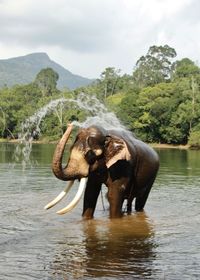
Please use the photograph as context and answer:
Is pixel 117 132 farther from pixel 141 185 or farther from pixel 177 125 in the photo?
pixel 177 125

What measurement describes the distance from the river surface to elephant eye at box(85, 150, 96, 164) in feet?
5.04

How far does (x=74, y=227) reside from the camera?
13109 mm

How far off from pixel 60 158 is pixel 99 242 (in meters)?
2.00

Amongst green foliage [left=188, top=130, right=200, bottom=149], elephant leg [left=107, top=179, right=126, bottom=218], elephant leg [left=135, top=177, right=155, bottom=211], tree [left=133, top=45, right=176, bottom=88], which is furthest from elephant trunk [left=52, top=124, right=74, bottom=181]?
tree [left=133, top=45, right=176, bottom=88]

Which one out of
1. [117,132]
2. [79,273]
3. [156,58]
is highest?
[156,58]

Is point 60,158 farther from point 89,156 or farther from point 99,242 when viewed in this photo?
point 99,242

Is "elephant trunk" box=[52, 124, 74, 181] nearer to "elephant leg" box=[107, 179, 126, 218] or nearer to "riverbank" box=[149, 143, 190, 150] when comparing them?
"elephant leg" box=[107, 179, 126, 218]

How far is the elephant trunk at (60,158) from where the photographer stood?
12.1m

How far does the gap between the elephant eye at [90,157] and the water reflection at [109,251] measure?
1.54 m

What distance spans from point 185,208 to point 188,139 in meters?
68.7

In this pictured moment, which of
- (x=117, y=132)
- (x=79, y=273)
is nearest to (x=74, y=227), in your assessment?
(x=117, y=132)

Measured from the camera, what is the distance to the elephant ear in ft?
44.0

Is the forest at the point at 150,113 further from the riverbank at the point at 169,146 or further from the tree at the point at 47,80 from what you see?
the tree at the point at 47,80

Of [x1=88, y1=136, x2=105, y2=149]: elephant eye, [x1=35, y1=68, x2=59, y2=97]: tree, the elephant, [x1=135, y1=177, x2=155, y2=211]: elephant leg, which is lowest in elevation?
[x1=135, y1=177, x2=155, y2=211]: elephant leg
